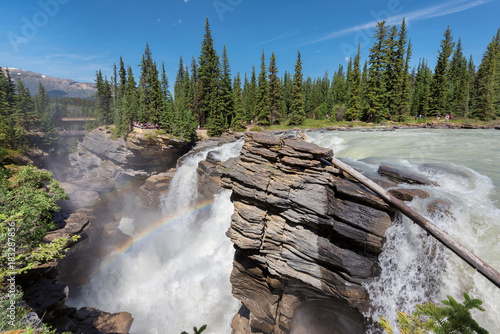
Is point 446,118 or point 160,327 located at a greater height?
point 446,118

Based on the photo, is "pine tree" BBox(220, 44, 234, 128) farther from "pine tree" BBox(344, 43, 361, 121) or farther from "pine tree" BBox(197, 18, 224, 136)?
"pine tree" BBox(344, 43, 361, 121)

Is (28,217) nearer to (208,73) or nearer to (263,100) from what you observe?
(208,73)

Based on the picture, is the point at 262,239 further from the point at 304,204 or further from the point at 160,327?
the point at 160,327

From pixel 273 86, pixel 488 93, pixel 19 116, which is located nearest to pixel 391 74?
pixel 488 93

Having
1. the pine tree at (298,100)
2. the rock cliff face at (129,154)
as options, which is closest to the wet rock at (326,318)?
the rock cliff face at (129,154)

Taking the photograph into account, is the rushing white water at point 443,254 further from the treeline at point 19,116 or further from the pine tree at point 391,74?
the treeline at point 19,116

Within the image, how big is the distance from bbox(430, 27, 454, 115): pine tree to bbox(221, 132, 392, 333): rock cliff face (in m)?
53.1

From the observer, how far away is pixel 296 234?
8703 mm

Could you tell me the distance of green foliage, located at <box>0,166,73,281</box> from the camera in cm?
1048

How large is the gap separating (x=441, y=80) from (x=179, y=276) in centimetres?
6079

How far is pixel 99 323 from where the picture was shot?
12625 mm

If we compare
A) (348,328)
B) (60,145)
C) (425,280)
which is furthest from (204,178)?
(60,145)

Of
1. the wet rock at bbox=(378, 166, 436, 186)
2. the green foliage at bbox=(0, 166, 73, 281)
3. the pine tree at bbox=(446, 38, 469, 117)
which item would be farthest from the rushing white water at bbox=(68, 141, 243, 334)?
the pine tree at bbox=(446, 38, 469, 117)

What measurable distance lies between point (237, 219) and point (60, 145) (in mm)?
57025
